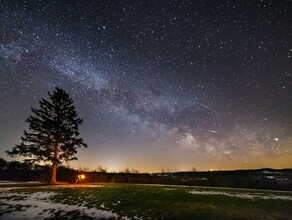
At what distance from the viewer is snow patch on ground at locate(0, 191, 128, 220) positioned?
1688 centimetres

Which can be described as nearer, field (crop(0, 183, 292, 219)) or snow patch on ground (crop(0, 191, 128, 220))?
field (crop(0, 183, 292, 219))

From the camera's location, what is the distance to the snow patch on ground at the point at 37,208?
55.4 ft

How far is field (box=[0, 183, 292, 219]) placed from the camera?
16359mm

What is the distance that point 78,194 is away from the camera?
23.4 m

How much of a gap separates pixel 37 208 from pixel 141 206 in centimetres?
787

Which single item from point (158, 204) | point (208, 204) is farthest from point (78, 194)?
point (208, 204)

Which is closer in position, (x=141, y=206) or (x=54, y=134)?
(x=141, y=206)

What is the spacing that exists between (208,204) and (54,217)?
1090 centimetres

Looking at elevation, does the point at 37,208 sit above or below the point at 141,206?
above

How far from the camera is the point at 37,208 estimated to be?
18.7 meters

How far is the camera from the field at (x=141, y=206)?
1636 centimetres

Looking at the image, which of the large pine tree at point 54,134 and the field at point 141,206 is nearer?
the field at point 141,206

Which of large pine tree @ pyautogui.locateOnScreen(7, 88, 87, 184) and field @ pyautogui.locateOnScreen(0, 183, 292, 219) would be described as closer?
field @ pyautogui.locateOnScreen(0, 183, 292, 219)

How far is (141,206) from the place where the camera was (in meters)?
18.6
